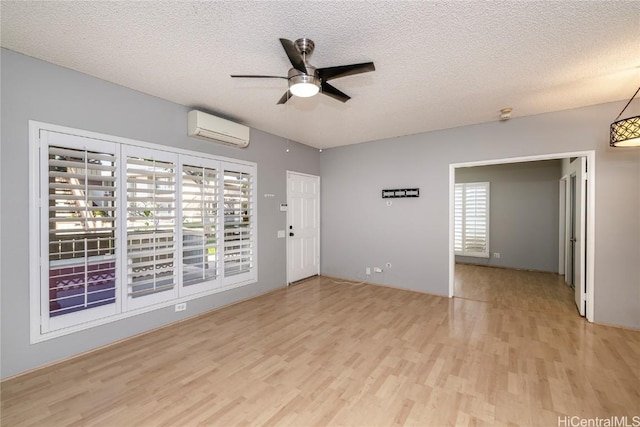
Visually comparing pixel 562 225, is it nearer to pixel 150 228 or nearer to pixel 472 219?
pixel 472 219

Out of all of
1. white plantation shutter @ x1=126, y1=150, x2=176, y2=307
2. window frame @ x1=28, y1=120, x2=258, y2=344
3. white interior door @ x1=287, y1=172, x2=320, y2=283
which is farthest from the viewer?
white interior door @ x1=287, y1=172, x2=320, y2=283

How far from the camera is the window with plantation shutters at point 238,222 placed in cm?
393

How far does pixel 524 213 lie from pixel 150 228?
740 cm

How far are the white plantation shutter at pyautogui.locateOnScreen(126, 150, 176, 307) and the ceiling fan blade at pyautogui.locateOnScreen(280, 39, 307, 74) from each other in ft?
7.15

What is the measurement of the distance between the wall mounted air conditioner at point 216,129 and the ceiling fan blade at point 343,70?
76.8 inches

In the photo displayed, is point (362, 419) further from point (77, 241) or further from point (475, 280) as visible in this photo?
point (475, 280)

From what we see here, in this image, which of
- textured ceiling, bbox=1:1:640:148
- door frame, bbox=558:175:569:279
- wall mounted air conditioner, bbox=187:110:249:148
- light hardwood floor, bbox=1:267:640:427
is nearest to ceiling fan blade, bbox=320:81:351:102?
textured ceiling, bbox=1:1:640:148

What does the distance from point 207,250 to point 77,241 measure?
140cm

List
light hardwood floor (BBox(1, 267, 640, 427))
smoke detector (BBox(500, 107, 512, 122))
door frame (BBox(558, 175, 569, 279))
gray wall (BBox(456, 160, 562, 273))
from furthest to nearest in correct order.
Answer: gray wall (BBox(456, 160, 562, 273)) → door frame (BBox(558, 175, 569, 279)) → smoke detector (BBox(500, 107, 512, 122)) → light hardwood floor (BBox(1, 267, 640, 427))

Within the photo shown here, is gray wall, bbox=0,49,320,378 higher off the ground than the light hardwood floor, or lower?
higher

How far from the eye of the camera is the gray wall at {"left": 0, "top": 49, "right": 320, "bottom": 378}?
2225 millimetres

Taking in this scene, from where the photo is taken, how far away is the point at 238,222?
4.09 metres

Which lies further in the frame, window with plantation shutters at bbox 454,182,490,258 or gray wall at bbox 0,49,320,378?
window with plantation shutters at bbox 454,182,490,258

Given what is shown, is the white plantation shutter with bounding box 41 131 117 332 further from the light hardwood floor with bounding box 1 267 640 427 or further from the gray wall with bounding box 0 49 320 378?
the light hardwood floor with bounding box 1 267 640 427
